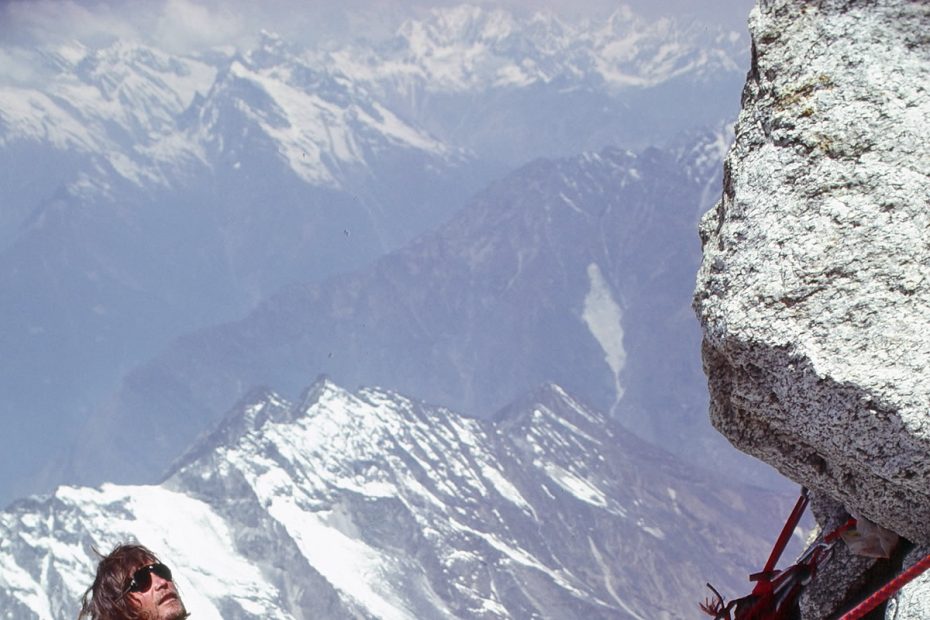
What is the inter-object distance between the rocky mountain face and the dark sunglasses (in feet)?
11.2

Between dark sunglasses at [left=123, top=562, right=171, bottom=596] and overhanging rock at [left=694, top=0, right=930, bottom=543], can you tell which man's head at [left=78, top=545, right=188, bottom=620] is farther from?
overhanging rock at [left=694, top=0, right=930, bottom=543]

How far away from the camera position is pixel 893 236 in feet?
16.0

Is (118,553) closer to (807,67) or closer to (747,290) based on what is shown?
(747,290)

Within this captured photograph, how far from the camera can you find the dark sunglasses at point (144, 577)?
16.5 feet

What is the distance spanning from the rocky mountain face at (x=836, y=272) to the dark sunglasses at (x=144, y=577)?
11.2ft

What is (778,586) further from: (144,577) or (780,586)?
(144,577)

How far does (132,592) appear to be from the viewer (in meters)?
5.05

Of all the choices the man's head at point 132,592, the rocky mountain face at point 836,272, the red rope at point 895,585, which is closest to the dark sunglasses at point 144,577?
the man's head at point 132,592

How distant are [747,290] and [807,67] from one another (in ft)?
5.24

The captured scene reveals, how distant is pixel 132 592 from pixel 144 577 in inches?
3.8

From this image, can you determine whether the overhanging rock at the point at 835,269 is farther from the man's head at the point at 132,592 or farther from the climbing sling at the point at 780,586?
the man's head at the point at 132,592

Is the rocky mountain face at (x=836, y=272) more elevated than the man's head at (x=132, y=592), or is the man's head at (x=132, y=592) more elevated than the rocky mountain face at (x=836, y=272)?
the rocky mountain face at (x=836, y=272)

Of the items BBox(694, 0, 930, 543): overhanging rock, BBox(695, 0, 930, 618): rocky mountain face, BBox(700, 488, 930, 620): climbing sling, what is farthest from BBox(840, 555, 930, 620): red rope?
BBox(700, 488, 930, 620): climbing sling

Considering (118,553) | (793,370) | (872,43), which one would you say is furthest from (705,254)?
(118,553)
